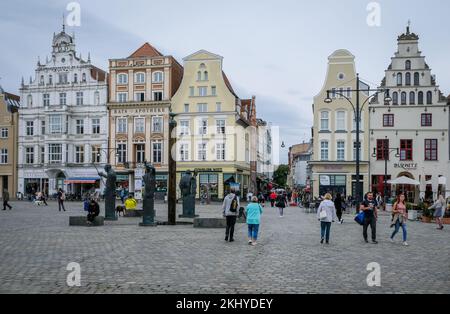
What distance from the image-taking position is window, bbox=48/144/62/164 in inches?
2503

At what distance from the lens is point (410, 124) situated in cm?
5312

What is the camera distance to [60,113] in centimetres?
6316

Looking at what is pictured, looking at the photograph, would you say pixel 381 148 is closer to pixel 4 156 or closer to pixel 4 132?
pixel 4 156

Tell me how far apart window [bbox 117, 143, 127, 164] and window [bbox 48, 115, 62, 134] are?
763 centimetres

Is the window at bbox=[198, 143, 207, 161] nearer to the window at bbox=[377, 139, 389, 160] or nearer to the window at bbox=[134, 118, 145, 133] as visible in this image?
the window at bbox=[134, 118, 145, 133]

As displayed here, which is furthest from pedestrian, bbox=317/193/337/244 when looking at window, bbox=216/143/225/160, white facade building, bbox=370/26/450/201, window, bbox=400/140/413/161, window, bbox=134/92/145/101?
window, bbox=134/92/145/101

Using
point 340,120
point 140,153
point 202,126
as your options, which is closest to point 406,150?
point 340,120

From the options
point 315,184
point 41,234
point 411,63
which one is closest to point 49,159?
point 315,184

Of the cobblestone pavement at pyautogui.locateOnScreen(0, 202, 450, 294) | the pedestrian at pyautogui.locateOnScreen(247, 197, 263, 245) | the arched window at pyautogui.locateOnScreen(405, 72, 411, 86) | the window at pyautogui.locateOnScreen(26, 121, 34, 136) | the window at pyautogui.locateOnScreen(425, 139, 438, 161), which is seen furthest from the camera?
the window at pyautogui.locateOnScreen(26, 121, 34, 136)

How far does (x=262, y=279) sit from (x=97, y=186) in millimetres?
55649

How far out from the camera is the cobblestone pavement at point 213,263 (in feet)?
29.9

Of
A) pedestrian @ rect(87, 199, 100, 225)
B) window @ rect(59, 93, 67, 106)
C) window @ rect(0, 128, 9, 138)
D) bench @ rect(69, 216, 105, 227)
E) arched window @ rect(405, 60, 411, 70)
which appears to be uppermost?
arched window @ rect(405, 60, 411, 70)

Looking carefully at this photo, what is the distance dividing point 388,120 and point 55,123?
3866 cm
